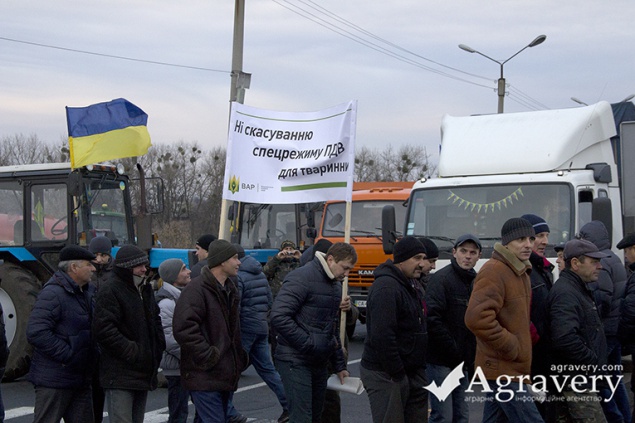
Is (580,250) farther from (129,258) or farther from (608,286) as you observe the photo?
(129,258)

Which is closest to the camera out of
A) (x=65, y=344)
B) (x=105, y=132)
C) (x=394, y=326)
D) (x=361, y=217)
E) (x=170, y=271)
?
(x=394, y=326)

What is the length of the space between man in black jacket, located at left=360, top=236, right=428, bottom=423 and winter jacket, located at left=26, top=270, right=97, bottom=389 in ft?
6.85

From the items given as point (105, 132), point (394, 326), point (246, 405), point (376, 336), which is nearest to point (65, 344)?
point (376, 336)

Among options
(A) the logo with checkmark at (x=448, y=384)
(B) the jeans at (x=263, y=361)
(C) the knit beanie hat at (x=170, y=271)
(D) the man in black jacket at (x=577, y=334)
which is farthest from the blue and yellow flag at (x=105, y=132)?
(D) the man in black jacket at (x=577, y=334)

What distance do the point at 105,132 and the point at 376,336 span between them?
23.1 ft

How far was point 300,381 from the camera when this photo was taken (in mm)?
6691

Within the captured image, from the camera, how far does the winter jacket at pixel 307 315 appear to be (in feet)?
21.5

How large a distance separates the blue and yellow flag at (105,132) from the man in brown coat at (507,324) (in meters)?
7.23

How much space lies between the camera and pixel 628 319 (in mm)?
7414

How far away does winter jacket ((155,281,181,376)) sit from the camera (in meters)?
7.42

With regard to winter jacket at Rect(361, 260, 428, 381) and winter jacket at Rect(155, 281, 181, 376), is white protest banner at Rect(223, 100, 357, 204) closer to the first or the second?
winter jacket at Rect(155, 281, 181, 376)

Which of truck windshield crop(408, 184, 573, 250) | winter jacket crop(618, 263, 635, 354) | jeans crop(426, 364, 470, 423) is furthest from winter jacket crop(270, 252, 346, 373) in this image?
truck windshield crop(408, 184, 573, 250)

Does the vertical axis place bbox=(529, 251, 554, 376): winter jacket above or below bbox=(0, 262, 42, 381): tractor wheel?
above

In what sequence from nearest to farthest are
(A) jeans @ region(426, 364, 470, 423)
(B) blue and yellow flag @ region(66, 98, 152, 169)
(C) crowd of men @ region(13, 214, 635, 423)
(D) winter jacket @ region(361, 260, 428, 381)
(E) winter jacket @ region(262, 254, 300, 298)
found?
(C) crowd of men @ region(13, 214, 635, 423), (D) winter jacket @ region(361, 260, 428, 381), (A) jeans @ region(426, 364, 470, 423), (E) winter jacket @ region(262, 254, 300, 298), (B) blue and yellow flag @ region(66, 98, 152, 169)
